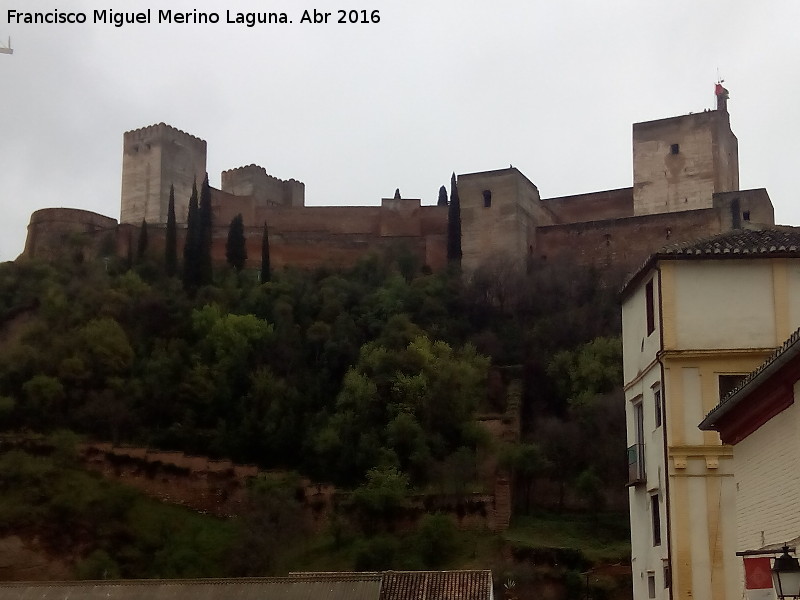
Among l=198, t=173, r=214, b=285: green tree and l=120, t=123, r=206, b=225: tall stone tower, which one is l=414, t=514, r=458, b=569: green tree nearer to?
l=198, t=173, r=214, b=285: green tree

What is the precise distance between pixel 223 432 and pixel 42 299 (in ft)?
43.3

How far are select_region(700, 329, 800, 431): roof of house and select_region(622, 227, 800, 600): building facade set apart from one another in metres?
5.66

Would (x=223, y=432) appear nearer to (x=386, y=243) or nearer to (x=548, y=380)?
(x=548, y=380)

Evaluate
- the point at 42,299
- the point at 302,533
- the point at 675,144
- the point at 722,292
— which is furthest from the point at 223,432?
the point at 722,292

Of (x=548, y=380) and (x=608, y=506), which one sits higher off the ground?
(x=548, y=380)

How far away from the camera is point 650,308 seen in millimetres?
21031

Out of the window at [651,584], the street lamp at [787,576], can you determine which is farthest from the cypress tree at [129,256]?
the street lamp at [787,576]

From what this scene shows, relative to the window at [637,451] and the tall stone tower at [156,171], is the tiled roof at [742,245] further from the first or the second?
the tall stone tower at [156,171]

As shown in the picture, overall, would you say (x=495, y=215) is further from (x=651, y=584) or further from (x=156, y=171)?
(x=651, y=584)

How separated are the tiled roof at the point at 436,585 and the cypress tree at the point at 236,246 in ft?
113

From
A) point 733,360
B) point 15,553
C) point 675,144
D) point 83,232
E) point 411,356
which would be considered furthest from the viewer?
point 83,232

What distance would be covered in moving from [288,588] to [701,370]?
1470 centimetres

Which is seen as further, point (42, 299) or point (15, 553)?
point (42, 299)

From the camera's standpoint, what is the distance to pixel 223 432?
52938mm
